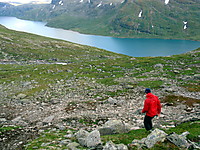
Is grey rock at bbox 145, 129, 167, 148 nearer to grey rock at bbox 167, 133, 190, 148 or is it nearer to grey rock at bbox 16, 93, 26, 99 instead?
grey rock at bbox 167, 133, 190, 148

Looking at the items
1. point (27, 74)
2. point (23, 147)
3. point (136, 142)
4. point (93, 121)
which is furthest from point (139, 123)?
point (27, 74)

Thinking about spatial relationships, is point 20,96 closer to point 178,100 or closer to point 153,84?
point 153,84

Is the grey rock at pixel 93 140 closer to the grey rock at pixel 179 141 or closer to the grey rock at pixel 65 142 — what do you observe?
the grey rock at pixel 65 142

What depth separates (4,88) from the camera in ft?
116

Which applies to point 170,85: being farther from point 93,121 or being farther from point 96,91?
point 93,121

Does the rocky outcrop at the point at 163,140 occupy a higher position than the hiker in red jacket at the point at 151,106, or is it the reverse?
the hiker in red jacket at the point at 151,106

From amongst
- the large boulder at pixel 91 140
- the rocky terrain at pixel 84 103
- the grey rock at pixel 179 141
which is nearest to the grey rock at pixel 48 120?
the rocky terrain at pixel 84 103

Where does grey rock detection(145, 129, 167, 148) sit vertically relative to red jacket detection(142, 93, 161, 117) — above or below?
below

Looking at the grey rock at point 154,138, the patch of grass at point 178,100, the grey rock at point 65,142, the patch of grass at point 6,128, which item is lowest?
the patch of grass at point 6,128

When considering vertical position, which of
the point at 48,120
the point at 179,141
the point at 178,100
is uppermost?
the point at 179,141

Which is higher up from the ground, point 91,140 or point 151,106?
point 151,106

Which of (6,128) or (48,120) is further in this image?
(48,120)

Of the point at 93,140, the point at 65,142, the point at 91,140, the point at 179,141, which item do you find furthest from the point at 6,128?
the point at 179,141

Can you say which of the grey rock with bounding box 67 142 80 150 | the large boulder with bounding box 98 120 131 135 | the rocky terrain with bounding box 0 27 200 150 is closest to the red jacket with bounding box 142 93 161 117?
the large boulder with bounding box 98 120 131 135
